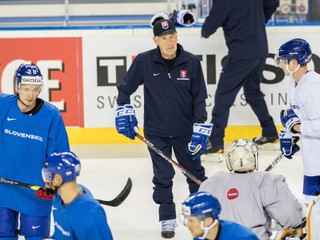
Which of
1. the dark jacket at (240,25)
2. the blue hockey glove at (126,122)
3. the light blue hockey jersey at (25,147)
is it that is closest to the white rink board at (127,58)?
the dark jacket at (240,25)

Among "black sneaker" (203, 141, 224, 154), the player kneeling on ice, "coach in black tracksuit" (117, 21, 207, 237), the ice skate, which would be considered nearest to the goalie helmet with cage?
the player kneeling on ice

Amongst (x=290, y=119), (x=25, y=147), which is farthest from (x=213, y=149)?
(x=25, y=147)

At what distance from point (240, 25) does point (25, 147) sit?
134 inches

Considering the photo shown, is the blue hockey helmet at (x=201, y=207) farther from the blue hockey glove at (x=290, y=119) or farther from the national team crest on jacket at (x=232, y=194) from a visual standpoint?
the blue hockey glove at (x=290, y=119)

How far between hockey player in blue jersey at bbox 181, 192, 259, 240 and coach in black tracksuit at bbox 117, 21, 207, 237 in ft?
6.77

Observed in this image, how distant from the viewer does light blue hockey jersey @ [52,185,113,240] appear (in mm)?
3445

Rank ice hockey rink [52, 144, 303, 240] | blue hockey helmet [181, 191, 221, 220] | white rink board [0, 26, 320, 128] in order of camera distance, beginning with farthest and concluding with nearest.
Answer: white rink board [0, 26, 320, 128] < ice hockey rink [52, 144, 303, 240] < blue hockey helmet [181, 191, 221, 220]

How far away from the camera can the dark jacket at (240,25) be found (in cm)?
734

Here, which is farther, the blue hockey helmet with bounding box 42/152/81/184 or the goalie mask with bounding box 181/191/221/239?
the blue hockey helmet with bounding box 42/152/81/184

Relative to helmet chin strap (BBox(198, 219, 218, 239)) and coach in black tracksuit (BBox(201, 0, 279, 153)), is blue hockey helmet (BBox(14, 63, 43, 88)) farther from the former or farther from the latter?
coach in black tracksuit (BBox(201, 0, 279, 153))

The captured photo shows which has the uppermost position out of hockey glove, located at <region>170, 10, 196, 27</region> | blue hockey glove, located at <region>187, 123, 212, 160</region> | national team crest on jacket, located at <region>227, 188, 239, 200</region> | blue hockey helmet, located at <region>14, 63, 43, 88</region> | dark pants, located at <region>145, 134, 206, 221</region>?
hockey glove, located at <region>170, 10, 196, 27</region>

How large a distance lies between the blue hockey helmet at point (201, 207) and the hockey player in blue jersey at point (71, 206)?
1.24ft

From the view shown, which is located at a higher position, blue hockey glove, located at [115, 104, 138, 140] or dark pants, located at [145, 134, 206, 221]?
blue hockey glove, located at [115, 104, 138, 140]

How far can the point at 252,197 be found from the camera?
3.91 m
